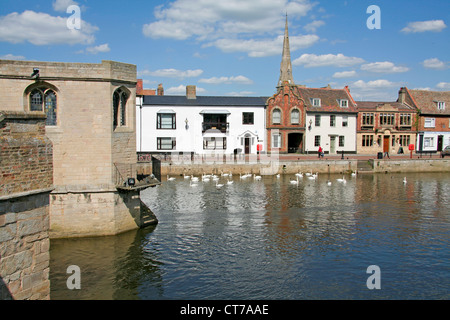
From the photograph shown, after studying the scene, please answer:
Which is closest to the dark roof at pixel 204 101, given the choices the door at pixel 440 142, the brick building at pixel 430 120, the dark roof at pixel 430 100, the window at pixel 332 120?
the window at pixel 332 120

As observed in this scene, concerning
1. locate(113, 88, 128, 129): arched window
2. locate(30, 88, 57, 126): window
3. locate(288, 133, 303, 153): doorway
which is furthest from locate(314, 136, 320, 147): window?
locate(30, 88, 57, 126): window

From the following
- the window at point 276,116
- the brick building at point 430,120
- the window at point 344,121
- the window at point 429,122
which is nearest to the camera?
the window at point 276,116

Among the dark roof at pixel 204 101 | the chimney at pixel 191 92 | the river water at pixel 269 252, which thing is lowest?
the river water at pixel 269 252

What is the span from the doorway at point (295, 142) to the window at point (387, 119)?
12366 mm

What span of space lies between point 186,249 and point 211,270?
103 inches

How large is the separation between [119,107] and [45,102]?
3252 millimetres

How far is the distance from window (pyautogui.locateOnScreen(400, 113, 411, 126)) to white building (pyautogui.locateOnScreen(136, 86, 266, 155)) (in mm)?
21158

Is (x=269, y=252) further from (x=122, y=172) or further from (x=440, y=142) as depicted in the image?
(x=440, y=142)

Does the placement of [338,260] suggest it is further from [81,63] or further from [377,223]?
[81,63]

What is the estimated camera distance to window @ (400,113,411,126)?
2160 inches

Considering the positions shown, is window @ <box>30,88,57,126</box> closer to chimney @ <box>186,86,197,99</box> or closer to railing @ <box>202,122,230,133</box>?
railing @ <box>202,122,230,133</box>

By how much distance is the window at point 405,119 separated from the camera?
5488cm

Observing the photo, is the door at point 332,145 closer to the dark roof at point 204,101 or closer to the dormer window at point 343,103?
the dormer window at point 343,103

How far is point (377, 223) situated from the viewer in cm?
2153
